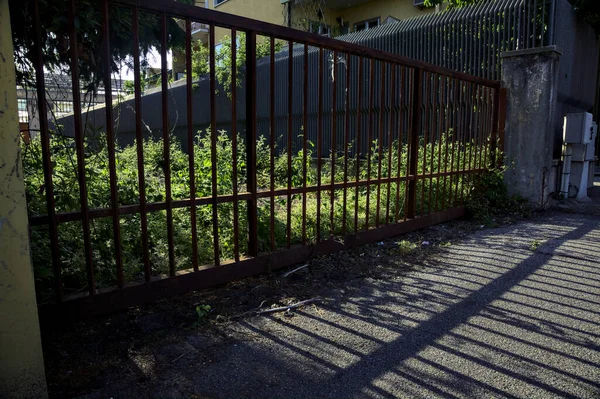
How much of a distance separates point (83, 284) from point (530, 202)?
7.07 meters

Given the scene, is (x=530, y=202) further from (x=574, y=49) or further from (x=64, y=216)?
(x=64, y=216)

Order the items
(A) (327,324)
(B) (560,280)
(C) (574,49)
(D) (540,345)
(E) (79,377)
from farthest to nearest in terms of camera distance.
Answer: (C) (574,49) → (B) (560,280) → (A) (327,324) → (D) (540,345) → (E) (79,377)

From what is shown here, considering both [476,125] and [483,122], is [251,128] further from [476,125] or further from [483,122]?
[483,122]

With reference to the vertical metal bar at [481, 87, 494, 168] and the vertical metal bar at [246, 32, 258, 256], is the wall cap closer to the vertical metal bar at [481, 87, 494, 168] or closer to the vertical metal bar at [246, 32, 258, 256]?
the vertical metal bar at [481, 87, 494, 168]

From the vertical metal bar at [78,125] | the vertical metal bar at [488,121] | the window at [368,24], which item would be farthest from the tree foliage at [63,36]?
the window at [368,24]

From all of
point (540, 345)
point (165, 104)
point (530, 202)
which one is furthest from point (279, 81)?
point (540, 345)

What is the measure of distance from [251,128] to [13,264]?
89.6 inches

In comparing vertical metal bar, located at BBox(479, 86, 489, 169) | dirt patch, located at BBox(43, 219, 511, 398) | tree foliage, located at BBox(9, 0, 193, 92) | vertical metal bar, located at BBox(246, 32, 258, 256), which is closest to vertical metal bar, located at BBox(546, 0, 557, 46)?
vertical metal bar, located at BBox(479, 86, 489, 169)

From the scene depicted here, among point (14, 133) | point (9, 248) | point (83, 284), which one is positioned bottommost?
point (83, 284)

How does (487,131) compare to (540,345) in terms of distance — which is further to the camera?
(487,131)

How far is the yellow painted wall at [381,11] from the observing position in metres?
16.2

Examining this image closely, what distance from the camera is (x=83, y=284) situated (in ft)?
10.9

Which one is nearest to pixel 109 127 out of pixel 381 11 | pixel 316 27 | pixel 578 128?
pixel 578 128

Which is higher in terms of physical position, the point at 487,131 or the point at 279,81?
the point at 279,81
